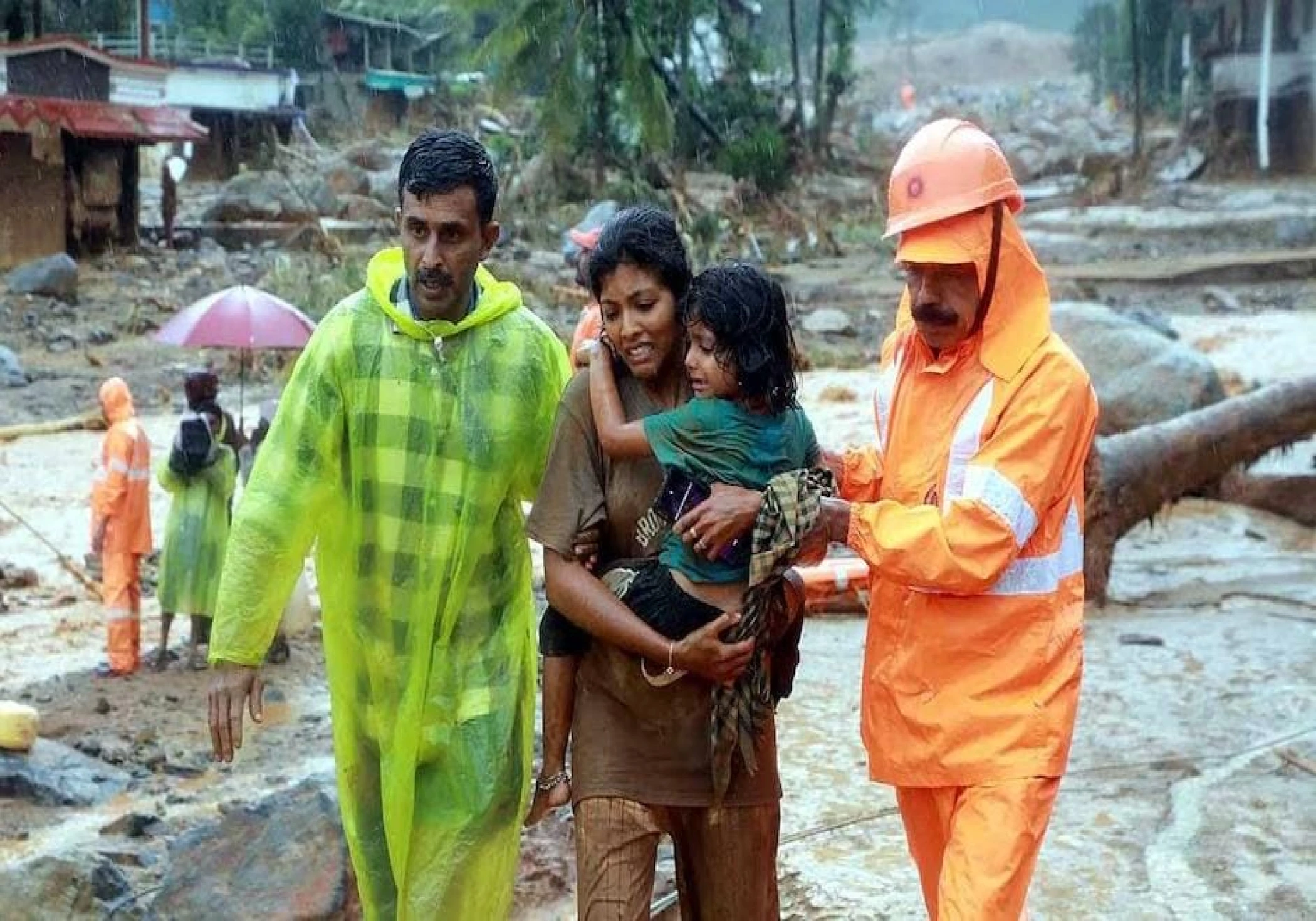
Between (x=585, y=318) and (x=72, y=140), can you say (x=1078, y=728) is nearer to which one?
(x=585, y=318)

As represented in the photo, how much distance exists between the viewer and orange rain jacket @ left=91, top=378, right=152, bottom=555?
8398 millimetres

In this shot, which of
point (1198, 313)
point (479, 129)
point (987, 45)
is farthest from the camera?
point (987, 45)

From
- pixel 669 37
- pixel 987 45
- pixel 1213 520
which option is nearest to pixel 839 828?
pixel 1213 520

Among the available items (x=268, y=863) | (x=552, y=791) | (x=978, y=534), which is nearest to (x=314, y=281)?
(x=268, y=863)

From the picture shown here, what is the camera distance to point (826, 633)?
8.26 metres

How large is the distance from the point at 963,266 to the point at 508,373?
905 millimetres

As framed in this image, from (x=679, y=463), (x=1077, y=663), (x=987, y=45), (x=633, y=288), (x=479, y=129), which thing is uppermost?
(x=987, y=45)

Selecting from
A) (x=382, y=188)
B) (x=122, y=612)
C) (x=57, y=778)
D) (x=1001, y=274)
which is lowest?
(x=57, y=778)

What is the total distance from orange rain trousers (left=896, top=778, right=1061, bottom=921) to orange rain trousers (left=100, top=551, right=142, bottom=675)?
5.88 m

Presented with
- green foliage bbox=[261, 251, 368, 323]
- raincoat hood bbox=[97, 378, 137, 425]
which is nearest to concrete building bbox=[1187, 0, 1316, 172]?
green foliage bbox=[261, 251, 368, 323]

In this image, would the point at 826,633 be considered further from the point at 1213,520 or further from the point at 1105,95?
the point at 1105,95

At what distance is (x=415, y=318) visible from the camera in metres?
3.41

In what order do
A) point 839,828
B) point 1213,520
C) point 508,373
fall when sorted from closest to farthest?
point 508,373, point 839,828, point 1213,520

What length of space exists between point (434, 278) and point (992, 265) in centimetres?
103
